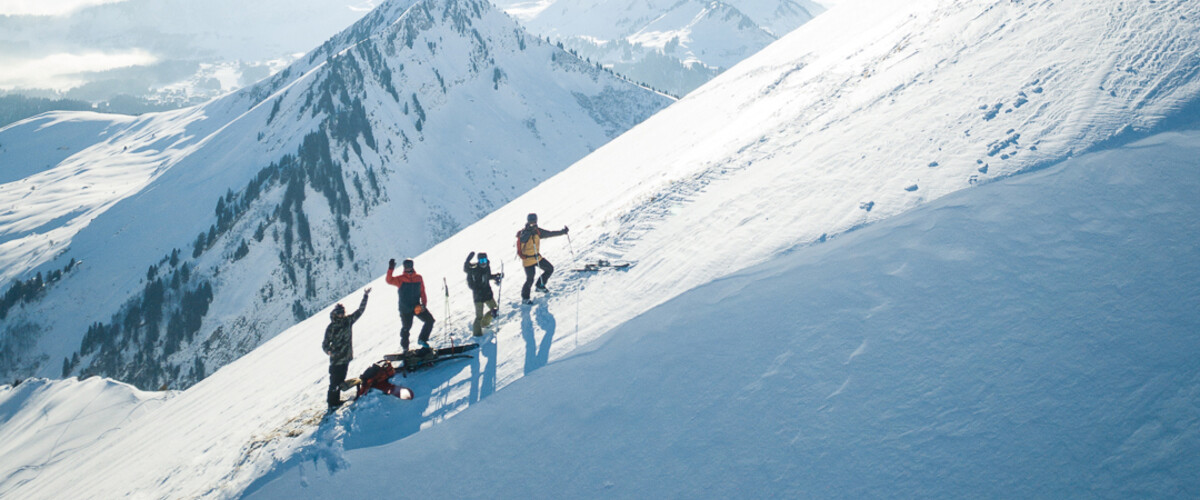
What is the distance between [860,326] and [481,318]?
6.65 m

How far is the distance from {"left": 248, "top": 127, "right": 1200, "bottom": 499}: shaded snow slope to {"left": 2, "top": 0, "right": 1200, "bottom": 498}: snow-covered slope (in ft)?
0.10

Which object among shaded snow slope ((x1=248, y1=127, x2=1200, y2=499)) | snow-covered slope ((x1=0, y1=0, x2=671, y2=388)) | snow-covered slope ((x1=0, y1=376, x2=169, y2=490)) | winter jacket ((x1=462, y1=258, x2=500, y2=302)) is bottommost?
shaded snow slope ((x1=248, y1=127, x2=1200, y2=499))

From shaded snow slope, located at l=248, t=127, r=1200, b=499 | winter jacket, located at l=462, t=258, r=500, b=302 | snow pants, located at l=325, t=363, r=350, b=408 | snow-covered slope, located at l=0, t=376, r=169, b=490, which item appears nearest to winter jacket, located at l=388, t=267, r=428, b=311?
winter jacket, located at l=462, t=258, r=500, b=302

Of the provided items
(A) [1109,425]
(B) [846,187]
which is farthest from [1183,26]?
(A) [1109,425]

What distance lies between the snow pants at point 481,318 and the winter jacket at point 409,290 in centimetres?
108

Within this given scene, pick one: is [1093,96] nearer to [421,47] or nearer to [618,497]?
[618,497]

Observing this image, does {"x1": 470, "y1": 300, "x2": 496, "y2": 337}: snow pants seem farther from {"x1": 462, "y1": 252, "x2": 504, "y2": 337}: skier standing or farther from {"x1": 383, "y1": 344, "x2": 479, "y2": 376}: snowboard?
{"x1": 383, "y1": 344, "x2": 479, "y2": 376}: snowboard

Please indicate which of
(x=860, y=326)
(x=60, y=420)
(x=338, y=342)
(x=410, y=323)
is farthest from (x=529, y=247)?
(x=60, y=420)

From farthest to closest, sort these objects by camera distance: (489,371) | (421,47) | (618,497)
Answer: (421,47) → (489,371) → (618,497)

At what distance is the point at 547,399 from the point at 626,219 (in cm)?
681

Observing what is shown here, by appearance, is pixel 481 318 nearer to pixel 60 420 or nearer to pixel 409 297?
pixel 409 297

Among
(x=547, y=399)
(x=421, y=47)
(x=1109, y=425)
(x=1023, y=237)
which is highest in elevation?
(x=421, y=47)

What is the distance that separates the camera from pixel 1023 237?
24.7 ft

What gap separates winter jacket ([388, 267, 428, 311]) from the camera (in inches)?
410
